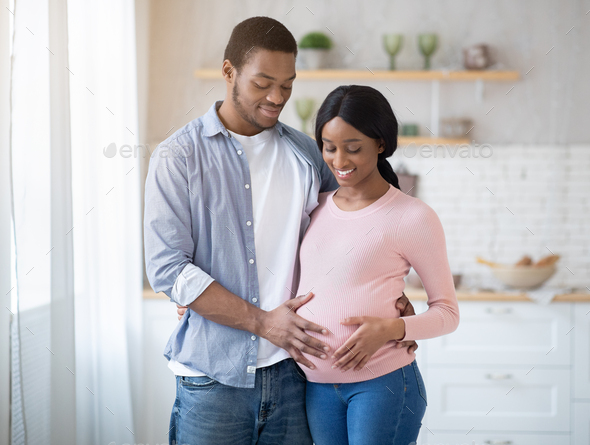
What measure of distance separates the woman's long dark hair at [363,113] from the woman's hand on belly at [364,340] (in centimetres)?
35

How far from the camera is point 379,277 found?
110cm

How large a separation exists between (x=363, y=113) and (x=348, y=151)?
80 millimetres

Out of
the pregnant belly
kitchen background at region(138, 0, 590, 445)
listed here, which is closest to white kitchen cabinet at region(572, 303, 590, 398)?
kitchen background at region(138, 0, 590, 445)

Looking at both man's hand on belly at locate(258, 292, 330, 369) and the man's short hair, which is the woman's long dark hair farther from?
man's hand on belly at locate(258, 292, 330, 369)

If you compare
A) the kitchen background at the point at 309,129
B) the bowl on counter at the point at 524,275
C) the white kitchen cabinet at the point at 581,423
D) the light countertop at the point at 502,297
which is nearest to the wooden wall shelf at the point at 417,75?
the kitchen background at the point at 309,129

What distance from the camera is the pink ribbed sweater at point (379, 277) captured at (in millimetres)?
1078

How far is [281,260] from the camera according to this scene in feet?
3.85

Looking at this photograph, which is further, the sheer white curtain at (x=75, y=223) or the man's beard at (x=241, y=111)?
the sheer white curtain at (x=75, y=223)

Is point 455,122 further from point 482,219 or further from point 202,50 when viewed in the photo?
point 202,50

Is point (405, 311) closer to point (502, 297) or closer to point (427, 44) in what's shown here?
point (502, 297)

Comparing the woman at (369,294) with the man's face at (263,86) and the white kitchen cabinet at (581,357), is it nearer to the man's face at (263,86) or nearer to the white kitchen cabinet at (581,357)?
the man's face at (263,86)

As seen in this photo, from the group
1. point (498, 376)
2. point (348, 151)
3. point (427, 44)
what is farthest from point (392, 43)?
point (348, 151)

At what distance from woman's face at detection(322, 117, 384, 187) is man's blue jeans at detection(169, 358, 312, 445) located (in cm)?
41

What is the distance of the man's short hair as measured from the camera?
3.65ft
